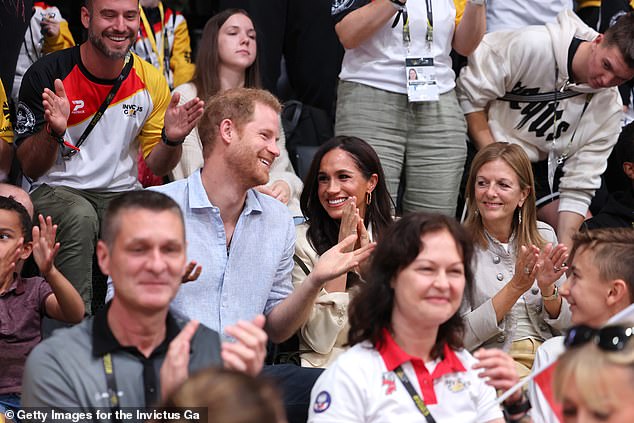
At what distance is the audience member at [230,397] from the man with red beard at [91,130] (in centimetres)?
196

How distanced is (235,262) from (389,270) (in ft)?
2.46

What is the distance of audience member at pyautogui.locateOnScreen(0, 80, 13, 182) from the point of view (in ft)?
13.4

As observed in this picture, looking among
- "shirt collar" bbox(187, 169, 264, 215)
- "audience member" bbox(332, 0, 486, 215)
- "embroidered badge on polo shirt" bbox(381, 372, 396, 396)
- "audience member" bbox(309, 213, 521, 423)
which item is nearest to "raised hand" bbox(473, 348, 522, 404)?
"audience member" bbox(309, 213, 521, 423)

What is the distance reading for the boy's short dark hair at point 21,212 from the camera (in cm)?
347

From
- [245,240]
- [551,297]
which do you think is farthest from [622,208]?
[245,240]

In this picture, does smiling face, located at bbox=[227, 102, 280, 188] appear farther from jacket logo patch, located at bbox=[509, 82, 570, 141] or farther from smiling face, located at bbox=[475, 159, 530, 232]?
jacket logo patch, located at bbox=[509, 82, 570, 141]

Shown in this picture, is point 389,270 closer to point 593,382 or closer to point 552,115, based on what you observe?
point 593,382

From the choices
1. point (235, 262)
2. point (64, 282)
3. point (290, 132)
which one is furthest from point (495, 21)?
point (64, 282)

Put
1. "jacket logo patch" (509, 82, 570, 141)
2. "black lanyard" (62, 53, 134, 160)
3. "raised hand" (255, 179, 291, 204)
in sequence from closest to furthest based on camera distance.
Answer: "black lanyard" (62, 53, 134, 160), "raised hand" (255, 179, 291, 204), "jacket logo patch" (509, 82, 570, 141)

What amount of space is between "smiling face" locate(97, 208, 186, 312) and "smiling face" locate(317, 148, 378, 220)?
4.77ft

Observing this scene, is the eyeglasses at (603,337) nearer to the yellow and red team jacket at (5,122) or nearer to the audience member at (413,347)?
the audience member at (413,347)

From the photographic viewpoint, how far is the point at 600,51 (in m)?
4.54

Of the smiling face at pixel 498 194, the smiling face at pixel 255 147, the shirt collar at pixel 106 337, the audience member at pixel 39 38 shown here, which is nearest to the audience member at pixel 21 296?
the shirt collar at pixel 106 337

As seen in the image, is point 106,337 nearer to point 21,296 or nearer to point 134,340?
point 134,340
